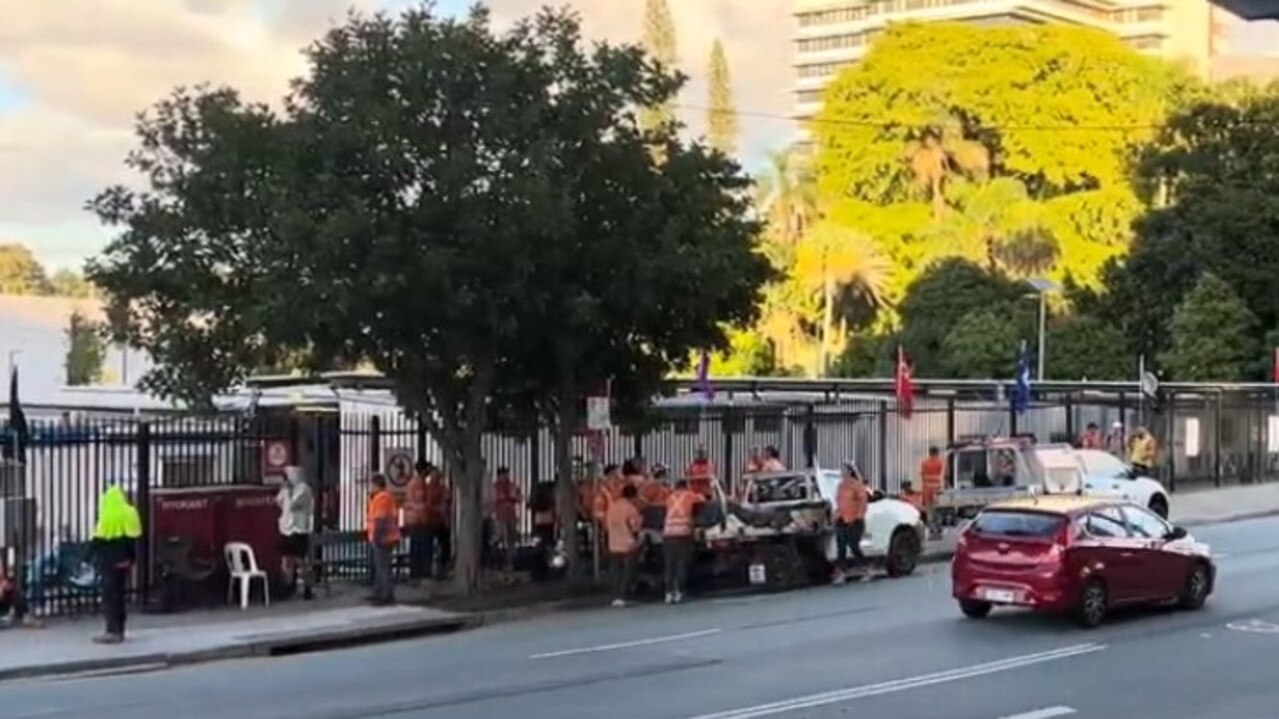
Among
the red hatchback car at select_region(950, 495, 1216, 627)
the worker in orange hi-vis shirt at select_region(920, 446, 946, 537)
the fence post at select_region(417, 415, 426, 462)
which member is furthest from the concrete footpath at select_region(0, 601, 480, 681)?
the worker in orange hi-vis shirt at select_region(920, 446, 946, 537)

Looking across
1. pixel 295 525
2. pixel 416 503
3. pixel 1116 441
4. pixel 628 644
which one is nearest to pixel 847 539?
pixel 416 503

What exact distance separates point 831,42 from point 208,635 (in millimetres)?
144335

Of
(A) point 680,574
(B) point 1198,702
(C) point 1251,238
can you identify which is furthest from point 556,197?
(C) point 1251,238

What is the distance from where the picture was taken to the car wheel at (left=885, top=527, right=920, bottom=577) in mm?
26875

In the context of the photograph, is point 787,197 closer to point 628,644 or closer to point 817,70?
point 628,644

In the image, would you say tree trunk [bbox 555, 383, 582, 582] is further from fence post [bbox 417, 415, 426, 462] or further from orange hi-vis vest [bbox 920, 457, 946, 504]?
orange hi-vis vest [bbox 920, 457, 946, 504]

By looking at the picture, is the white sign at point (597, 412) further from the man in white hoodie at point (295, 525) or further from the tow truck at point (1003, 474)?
the tow truck at point (1003, 474)

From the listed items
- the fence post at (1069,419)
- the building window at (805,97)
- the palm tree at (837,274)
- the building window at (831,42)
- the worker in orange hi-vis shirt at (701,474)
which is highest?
the building window at (831,42)

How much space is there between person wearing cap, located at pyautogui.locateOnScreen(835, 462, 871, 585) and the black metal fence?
3011 millimetres

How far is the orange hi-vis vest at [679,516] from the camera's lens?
77.9 ft

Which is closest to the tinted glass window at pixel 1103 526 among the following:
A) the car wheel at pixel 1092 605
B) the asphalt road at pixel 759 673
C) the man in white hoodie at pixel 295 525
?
the car wheel at pixel 1092 605

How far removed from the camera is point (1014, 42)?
3460 inches

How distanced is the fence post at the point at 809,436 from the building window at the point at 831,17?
408 ft

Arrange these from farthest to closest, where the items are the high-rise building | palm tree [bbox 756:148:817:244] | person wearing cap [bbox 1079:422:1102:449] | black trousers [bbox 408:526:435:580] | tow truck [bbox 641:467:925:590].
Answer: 1. the high-rise building
2. palm tree [bbox 756:148:817:244]
3. person wearing cap [bbox 1079:422:1102:449]
4. black trousers [bbox 408:526:435:580]
5. tow truck [bbox 641:467:925:590]
